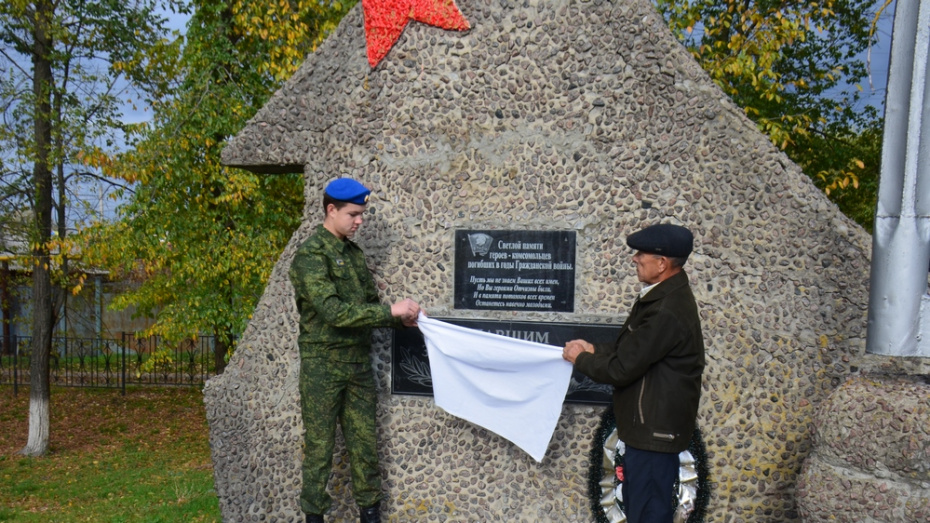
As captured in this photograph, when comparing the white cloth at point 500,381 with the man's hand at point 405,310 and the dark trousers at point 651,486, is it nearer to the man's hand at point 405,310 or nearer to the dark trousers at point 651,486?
the man's hand at point 405,310

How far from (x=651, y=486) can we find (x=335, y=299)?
173 centimetres

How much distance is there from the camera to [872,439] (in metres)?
3.10

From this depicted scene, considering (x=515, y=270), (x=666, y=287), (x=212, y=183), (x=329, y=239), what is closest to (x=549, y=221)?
(x=515, y=270)

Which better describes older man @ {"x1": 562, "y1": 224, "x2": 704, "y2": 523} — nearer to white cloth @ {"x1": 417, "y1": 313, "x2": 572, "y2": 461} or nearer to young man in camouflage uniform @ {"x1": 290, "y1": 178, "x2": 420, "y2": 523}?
white cloth @ {"x1": 417, "y1": 313, "x2": 572, "y2": 461}

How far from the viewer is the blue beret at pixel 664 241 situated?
10.1ft

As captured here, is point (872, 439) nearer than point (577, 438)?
Yes

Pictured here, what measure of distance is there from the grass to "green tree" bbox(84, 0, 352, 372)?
5.78ft

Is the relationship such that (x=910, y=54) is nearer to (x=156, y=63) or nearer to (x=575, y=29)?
(x=575, y=29)

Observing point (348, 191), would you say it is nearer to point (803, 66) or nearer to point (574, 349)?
point (574, 349)

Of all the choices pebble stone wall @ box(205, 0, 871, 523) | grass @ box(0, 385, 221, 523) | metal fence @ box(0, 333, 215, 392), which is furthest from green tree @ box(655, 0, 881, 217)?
metal fence @ box(0, 333, 215, 392)

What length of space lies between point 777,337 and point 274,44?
21.1ft

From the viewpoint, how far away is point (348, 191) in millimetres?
3770

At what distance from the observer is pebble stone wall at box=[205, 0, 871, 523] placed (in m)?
3.86

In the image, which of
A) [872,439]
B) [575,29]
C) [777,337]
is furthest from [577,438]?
[575,29]
